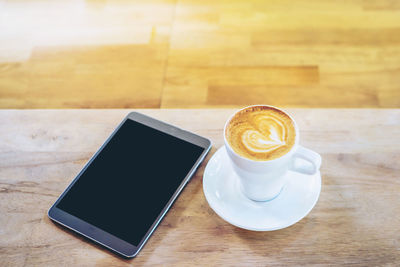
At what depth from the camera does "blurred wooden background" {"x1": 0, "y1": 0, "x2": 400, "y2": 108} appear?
142 centimetres

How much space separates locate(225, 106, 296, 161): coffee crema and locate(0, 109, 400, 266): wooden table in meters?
0.12

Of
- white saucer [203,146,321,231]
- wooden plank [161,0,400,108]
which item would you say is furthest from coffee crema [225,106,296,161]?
wooden plank [161,0,400,108]

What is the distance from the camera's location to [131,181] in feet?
2.21

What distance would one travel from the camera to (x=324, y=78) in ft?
4.67

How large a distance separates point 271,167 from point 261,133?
2.5 inches

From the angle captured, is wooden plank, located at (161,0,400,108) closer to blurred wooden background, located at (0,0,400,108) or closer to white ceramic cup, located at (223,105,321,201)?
blurred wooden background, located at (0,0,400,108)

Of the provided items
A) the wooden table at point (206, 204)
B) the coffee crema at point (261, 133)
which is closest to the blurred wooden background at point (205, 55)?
the wooden table at point (206, 204)

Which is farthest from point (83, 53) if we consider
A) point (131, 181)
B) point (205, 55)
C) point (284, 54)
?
point (131, 181)

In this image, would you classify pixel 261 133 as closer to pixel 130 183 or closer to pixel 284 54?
pixel 130 183

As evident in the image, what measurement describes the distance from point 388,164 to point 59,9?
5.29ft

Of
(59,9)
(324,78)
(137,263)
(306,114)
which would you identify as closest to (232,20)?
(324,78)

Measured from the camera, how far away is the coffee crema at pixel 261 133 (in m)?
0.56

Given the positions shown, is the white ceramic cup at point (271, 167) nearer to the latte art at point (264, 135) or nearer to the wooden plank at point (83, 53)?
the latte art at point (264, 135)

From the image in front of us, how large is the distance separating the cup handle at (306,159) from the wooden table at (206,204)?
3.7 inches
